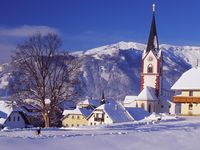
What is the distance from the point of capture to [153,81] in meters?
113

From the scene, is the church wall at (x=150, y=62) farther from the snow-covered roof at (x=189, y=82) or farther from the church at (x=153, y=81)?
the snow-covered roof at (x=189, y=82)

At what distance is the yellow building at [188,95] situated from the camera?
6344cm

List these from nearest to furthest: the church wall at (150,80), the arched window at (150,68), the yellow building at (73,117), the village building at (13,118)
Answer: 1. the village building at (13,118)
2. the yellow building at (73,117)
3. the church wall at (150,80)
4. the arched window at (150,68)

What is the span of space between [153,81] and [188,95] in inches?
1893

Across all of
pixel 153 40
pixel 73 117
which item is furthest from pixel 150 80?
pixel 73 117

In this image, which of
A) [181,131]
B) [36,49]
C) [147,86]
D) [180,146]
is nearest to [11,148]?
[180,146]

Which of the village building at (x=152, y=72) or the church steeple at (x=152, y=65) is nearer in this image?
the village building at (x=152, y=72)

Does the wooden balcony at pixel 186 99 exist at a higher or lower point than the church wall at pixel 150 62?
lower

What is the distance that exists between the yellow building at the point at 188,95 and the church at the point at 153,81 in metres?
40.0

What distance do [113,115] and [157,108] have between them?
1147 inches

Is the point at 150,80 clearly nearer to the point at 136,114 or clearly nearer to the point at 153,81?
the point at 153,81

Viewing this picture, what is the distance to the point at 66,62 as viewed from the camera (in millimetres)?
44688

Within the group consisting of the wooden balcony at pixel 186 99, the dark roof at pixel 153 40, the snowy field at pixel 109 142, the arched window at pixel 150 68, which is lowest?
the snowy field at pixel 109 142

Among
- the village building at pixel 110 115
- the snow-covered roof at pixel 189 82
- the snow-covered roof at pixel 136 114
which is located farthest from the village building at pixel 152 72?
the snow-covered roof at pixel 189 82
